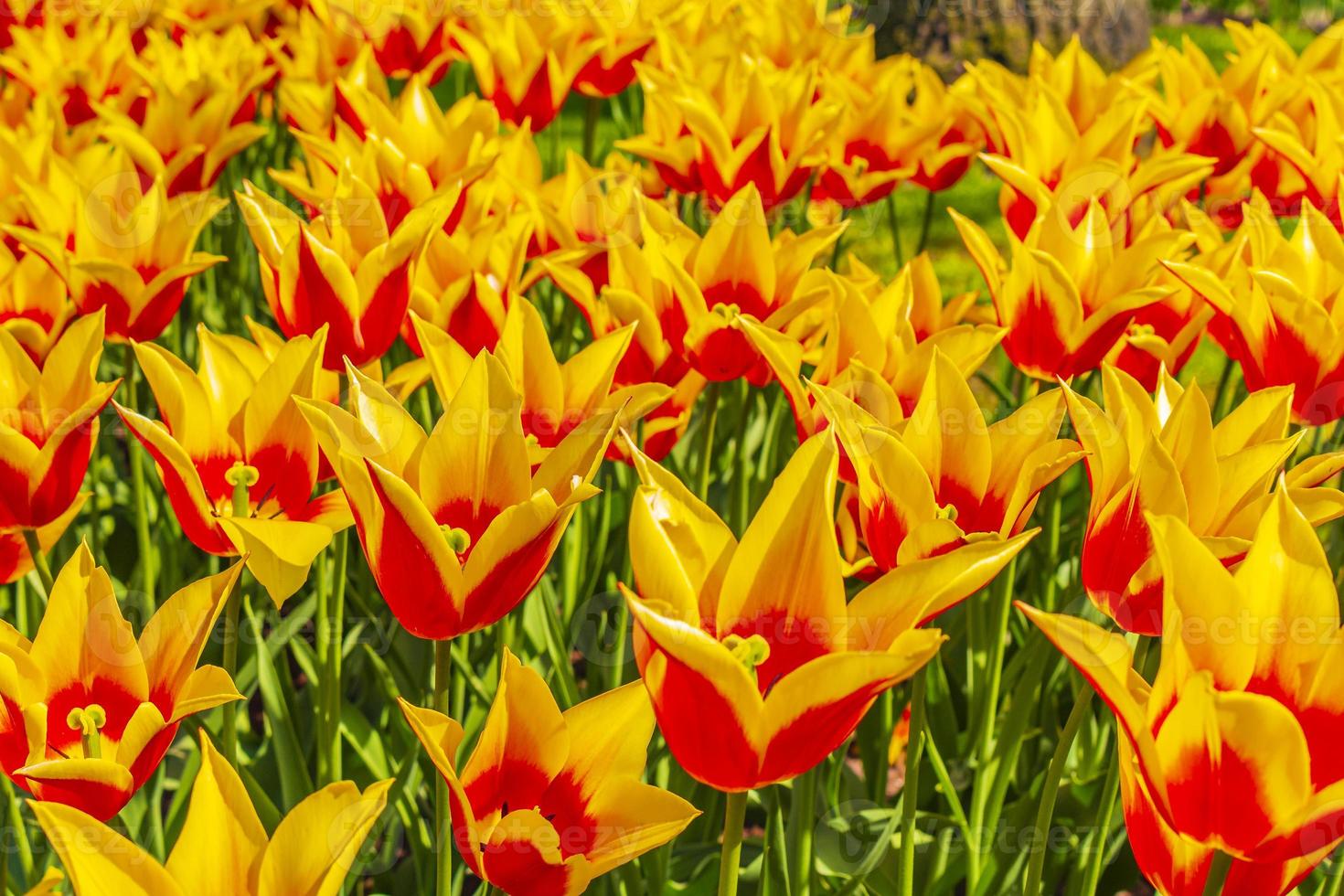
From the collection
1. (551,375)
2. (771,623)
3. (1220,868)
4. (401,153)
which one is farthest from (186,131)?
(1220,868)

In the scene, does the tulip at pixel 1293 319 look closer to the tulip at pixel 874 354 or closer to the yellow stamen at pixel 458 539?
the tulip at pixel 874 354

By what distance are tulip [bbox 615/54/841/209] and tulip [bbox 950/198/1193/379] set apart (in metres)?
0.60

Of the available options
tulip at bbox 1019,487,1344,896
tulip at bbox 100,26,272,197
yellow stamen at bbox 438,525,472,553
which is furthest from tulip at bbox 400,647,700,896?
tulip at bbox 100,26,272,197

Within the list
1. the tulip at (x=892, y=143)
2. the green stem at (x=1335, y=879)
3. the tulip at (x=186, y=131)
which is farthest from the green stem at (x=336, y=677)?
the tulip at (x=892, y=143)

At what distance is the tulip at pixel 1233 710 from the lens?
0.93 metres

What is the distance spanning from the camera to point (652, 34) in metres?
3.12

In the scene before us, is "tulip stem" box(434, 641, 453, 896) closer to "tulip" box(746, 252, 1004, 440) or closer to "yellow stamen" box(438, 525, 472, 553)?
"yellow stamen" box(438, 525, 472, 553)

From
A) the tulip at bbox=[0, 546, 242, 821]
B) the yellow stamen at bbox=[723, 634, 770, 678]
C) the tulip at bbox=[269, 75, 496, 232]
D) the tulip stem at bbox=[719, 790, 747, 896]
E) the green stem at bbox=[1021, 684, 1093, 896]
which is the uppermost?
the tulip at bbox=[269, 75, 496, 232]

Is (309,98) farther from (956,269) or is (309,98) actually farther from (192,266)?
(956,269)

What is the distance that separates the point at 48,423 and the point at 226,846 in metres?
0.73

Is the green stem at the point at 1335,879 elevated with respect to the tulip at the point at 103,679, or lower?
lower

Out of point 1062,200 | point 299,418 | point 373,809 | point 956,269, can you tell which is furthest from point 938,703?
point 956,269

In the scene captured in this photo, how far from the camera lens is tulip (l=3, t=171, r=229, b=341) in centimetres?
186

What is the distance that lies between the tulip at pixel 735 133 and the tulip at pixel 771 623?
1.38 m
